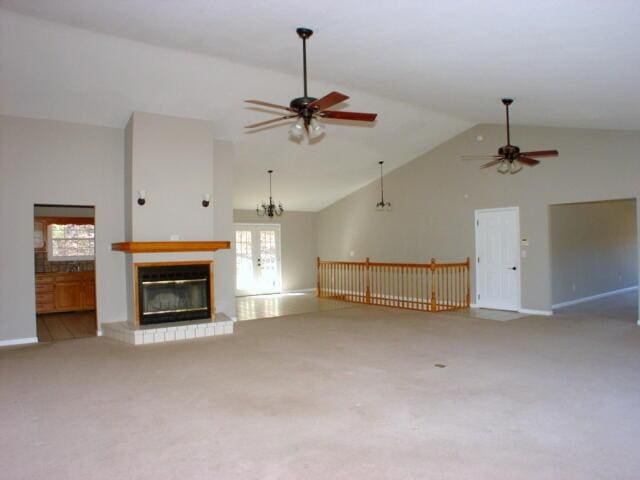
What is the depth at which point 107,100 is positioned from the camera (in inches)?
251

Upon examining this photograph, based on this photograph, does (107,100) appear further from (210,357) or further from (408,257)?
(408,257)

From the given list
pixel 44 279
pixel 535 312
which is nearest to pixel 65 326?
pixel 44 279

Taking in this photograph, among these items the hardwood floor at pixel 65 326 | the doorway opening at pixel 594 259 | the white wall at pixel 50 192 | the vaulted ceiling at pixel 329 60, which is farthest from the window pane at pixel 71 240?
the doorway opening at pixel 594 259

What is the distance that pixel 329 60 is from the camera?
521 cm

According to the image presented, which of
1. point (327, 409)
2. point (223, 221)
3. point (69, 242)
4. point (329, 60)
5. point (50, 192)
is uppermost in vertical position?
point (329, 60)

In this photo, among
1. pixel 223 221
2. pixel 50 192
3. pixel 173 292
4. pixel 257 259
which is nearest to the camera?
pixel 50 192

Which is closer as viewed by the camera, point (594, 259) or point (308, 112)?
point (308, 112)

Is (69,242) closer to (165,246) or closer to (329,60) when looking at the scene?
(165,246)

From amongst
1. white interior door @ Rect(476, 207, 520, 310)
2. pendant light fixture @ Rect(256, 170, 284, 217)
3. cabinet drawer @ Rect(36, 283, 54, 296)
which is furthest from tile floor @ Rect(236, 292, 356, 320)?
cabinet drawer @ Rect(36, 283, 54, 296)

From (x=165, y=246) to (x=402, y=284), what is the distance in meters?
5.89

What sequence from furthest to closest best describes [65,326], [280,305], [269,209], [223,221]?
1. [269,209]
2. [280,305]
3. [223,221]
4. [65,326]

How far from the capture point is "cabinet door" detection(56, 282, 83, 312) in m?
9.22

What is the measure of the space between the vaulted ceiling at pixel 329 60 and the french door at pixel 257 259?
4.22 m

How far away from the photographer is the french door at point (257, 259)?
40.8 ft
